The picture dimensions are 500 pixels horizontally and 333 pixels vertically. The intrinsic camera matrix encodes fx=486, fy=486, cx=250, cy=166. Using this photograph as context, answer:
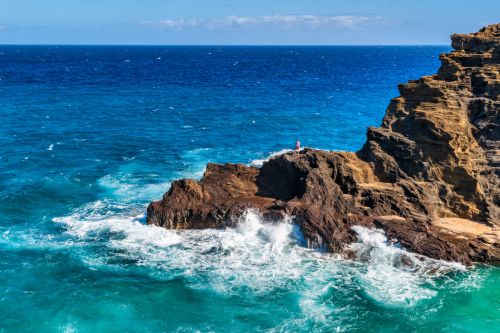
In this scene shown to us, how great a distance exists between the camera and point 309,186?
38.8 metres

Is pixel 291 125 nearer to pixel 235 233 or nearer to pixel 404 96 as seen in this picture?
pixel 404 96

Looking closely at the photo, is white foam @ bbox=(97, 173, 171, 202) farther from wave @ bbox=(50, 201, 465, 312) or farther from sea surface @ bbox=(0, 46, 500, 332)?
wave @ bbox=(50, 201, 465, 312)

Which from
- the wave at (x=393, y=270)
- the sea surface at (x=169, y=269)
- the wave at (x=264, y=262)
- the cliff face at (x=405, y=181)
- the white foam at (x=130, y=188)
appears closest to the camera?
the sea surface at (x=169, y=269)

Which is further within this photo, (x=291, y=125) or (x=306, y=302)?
(x=291, y=125)

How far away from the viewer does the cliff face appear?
37.4 metres

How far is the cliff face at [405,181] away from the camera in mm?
37369

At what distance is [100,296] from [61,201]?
64.3ft

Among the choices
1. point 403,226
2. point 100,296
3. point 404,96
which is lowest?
point 100,296

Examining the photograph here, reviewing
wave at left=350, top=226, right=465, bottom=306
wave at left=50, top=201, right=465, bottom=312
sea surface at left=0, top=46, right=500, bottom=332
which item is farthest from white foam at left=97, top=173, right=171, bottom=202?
wave at left=350, top=226, right=465, bottom=306

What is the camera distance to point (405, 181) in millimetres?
40906

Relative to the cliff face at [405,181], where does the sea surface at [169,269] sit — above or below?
below

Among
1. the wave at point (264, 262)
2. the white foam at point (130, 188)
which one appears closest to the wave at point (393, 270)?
the wave at point (264, 262)

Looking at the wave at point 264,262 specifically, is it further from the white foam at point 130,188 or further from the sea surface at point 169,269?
the white foam at point 130,188

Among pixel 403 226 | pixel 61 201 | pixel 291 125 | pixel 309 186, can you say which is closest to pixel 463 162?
pixel 403 226
